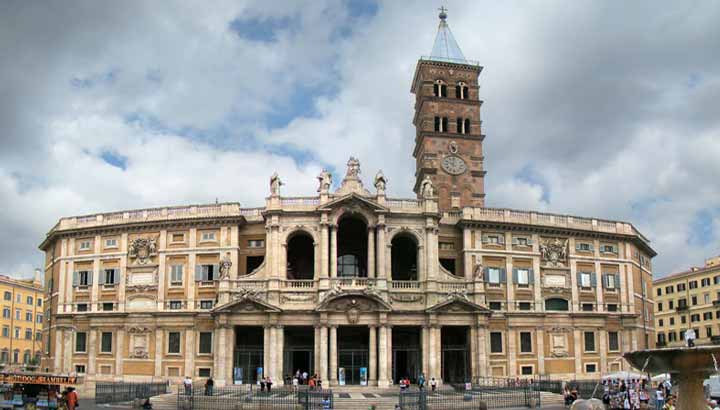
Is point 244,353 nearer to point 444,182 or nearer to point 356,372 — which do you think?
point 356,372

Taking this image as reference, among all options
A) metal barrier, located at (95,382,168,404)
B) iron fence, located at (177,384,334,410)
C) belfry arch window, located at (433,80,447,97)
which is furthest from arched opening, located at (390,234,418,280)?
metal barrier, located at (95,382,168,404)

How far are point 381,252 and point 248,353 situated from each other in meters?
13.2

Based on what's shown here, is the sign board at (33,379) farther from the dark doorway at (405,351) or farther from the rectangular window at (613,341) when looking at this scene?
the rectangular window at (613,341)

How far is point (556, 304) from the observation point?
61312mm

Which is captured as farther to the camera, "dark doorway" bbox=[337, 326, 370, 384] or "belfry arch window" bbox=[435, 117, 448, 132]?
"belfry arch window" bbox=[435, 117, 448, 132]

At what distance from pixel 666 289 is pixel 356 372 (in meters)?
62.3

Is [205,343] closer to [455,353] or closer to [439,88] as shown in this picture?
[455,353]

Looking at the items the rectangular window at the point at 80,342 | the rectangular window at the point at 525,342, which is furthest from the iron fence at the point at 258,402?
the rectangular window at the point at 525,342

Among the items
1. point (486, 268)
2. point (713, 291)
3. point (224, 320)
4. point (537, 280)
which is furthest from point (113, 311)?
point (713, 291)

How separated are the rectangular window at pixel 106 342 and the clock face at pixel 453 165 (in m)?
35.4

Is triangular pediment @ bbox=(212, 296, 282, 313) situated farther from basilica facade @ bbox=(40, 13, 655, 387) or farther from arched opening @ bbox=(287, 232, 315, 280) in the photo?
arched opening @ bbox=(287, 232, 315, 280)

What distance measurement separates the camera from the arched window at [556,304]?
61.1m

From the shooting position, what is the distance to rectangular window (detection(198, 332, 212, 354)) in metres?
56.3

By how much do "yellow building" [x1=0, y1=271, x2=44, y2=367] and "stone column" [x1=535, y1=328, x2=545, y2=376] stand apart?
66.9 metres
